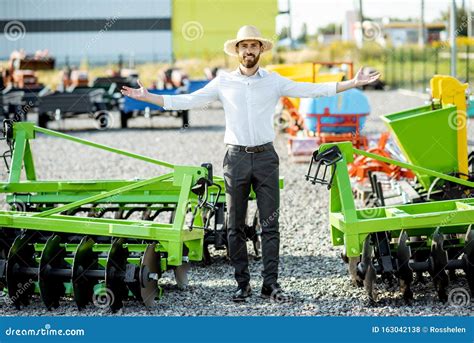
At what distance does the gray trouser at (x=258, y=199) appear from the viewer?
22.7ft

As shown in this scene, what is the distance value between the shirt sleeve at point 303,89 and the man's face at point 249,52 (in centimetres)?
26

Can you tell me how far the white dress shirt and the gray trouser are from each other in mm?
126

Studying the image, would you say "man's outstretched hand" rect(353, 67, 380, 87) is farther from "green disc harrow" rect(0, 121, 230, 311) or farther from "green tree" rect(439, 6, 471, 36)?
"green tree" rect(439, 6, 471, 36)

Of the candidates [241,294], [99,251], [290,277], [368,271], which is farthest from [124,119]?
[368,271]

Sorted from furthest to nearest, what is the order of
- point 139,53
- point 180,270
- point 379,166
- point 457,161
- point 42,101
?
1. point 139,53
2. point 42,101
3. point 379,166
4. point 457,161
5. point 180,270

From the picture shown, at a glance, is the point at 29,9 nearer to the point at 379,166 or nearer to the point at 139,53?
the point at 139,53

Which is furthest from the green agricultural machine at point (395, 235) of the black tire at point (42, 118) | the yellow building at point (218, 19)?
the yellow building at point (218, 19)

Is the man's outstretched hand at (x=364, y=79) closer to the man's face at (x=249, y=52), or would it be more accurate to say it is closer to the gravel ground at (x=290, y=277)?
the man's face at (x=249, y=52)

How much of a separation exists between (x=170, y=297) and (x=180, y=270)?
27 centimetres

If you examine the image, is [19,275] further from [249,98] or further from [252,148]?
[249,98]

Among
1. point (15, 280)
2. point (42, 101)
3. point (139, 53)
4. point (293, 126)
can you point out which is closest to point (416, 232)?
point (15, 280)

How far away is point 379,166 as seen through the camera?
Result: 11773 mm

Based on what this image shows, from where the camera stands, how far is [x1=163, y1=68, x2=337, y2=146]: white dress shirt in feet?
22.7

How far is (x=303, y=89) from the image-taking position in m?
7.07
